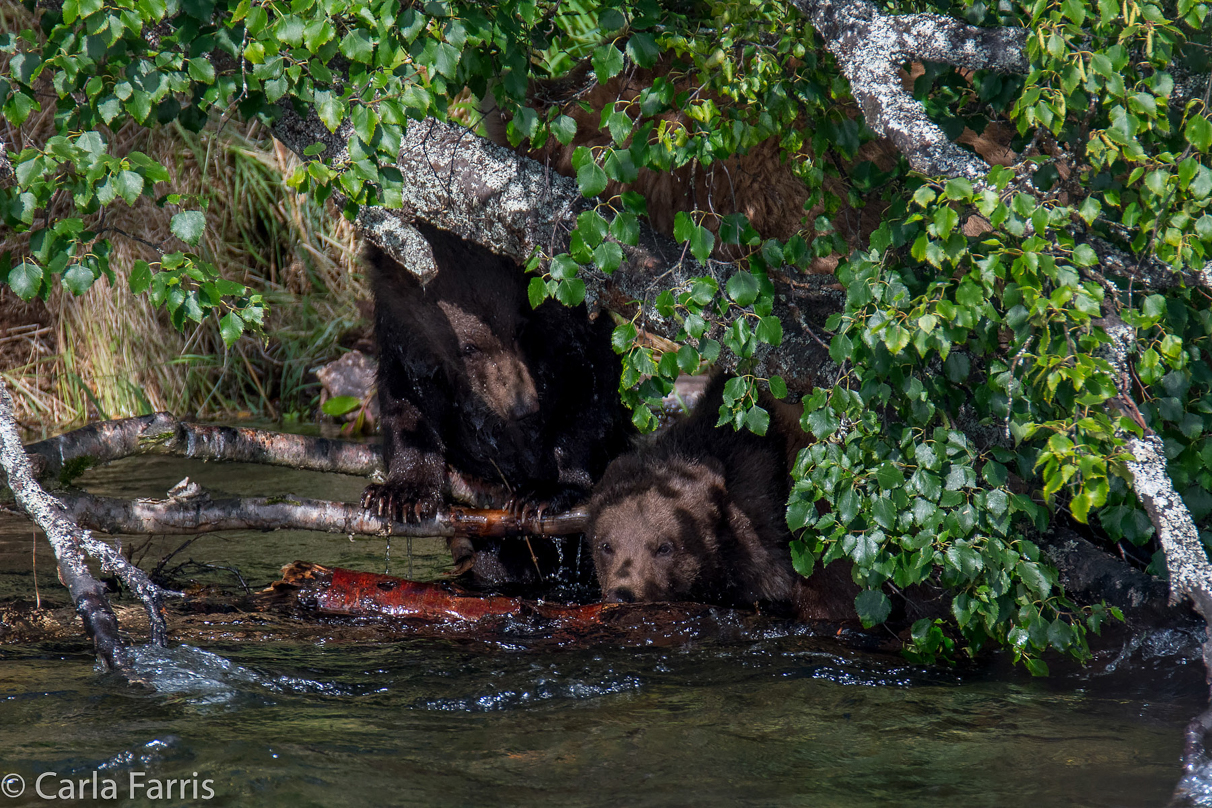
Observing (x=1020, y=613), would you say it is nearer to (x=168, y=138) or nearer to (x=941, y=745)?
(x=941, y=745)

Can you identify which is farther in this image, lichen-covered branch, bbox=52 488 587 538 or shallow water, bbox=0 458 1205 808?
lichen-covered branch, bbox=52 488 587 538

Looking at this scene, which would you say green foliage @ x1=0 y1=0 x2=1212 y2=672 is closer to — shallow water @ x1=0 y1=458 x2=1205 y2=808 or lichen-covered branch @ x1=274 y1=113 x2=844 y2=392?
shallow water @ x1=0 y1=458 x2=1205 y2=808

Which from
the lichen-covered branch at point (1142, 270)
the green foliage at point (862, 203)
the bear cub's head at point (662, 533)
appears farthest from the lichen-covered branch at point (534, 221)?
the bear cub's head at point (662, 533)

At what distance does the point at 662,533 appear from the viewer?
4.88 metres

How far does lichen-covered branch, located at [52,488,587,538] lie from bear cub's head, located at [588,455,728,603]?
29cm

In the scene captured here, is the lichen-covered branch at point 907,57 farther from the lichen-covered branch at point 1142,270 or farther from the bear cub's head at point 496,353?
the bear cub's head at point 496,353

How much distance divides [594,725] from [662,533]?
1778mm

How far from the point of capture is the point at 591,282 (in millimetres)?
4035

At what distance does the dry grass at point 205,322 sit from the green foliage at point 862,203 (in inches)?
268

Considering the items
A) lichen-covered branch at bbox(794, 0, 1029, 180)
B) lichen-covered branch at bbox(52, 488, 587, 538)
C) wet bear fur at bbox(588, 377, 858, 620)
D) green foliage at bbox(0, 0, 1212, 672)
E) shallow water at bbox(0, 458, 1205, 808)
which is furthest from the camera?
wet bear fur at bbox(588, 377, 858, 620)

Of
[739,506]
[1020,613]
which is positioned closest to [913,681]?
[1020,613]

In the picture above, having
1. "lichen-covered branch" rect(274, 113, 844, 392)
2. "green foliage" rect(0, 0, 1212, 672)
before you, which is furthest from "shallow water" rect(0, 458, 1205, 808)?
"lichen-covered branch" rect(274, 113, 844, 392)

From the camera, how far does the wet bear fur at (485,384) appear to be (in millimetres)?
5473

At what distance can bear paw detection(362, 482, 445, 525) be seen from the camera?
17.0 feet
